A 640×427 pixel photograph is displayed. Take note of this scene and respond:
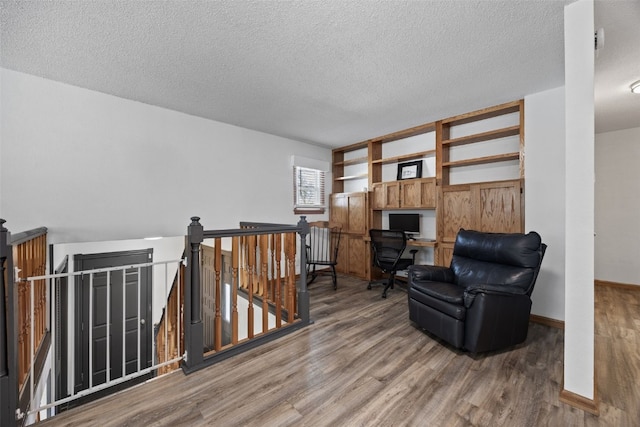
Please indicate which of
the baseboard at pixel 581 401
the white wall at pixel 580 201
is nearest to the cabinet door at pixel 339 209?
the white wall at pixel 580 201

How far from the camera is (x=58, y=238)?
280 cm

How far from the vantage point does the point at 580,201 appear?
1.68 meters

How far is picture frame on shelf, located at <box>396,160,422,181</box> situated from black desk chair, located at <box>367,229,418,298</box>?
1.20 meters

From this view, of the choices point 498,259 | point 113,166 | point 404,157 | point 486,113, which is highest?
point 486,113

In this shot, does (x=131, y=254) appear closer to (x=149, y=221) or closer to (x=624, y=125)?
(x=149, y=221)

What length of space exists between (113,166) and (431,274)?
383 cm

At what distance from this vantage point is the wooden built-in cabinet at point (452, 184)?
3307 millimetres

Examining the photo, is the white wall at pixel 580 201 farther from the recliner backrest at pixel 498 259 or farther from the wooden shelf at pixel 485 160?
the wooden shelf at pixel 485 160

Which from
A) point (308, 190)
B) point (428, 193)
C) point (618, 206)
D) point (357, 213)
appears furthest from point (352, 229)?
point (618, 206)

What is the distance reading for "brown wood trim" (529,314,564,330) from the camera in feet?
9.43

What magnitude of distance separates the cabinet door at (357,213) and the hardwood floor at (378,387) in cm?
230

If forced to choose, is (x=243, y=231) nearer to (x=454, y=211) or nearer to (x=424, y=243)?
(x=424, y=243)

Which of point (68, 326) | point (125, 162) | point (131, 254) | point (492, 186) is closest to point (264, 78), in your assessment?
point (125, 162)

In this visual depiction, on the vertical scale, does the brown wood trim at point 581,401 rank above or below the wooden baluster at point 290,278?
below
